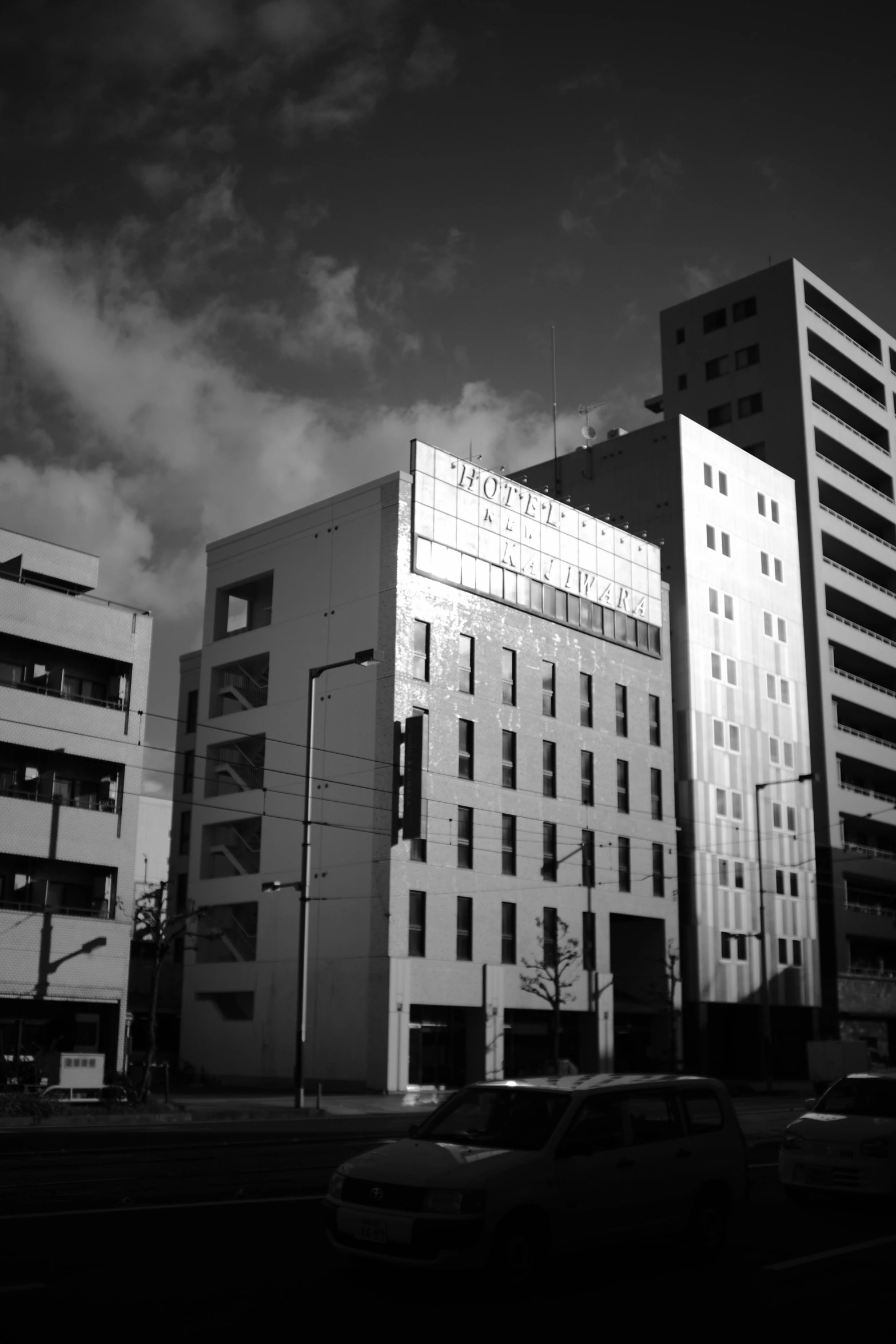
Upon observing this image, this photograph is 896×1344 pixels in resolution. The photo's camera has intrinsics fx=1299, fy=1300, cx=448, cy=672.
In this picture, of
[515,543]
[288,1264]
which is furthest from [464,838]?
[288,1264]

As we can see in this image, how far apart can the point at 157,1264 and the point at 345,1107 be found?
3153cm

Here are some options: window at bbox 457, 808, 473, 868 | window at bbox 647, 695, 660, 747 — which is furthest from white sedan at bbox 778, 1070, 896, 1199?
window at bbox 647, 695, 660, 747

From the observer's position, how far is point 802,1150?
15.1m

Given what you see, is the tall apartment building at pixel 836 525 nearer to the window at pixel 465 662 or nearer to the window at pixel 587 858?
the window at pixel 587 858

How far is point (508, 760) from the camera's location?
57.7 metres

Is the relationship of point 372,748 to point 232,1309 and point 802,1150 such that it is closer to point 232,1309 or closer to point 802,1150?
point 802,1150

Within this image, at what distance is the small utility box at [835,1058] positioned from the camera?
5103 cm

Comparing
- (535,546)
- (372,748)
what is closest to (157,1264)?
(372,748)

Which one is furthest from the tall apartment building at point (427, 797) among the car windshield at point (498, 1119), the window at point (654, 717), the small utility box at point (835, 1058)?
the car windshield at point (498, 1119)

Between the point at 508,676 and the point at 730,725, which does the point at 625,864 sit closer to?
the point at 508,676

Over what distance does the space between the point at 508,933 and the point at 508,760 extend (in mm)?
7571

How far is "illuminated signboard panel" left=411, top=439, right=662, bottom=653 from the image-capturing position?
56125 mm

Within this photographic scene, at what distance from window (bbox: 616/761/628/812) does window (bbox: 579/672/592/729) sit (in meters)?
2.71

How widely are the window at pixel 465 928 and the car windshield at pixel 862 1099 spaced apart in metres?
38.1
